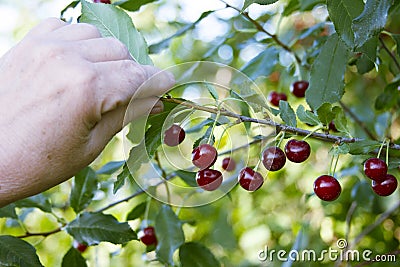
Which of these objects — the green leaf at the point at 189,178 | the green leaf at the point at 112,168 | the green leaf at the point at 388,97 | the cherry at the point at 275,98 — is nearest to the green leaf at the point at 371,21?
the green leaf at the point at 189,178

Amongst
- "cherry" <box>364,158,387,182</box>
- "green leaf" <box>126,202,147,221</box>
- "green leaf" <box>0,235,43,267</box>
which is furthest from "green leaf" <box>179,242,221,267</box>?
"cherry" <box>364,158,387,182</box>

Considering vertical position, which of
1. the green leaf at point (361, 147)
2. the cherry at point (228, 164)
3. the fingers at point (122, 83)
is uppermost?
the fingers at point (122, 83)

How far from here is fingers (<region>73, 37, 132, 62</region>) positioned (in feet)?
2.49

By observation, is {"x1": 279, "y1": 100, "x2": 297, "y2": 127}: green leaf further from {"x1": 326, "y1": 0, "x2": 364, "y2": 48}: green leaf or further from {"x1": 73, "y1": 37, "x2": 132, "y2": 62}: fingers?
{"x1": 73, "y1": 37, "x2": 132, "y2": 62}: fingers

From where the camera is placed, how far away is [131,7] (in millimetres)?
1271

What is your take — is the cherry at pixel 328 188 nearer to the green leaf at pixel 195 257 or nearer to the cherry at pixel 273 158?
the cherry at pixel 273 158

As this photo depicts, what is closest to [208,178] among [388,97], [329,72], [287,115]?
[287,115]

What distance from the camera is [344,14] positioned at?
3.34 feet

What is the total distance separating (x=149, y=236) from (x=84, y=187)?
8.0 inches

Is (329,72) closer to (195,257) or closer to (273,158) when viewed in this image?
(273,158)

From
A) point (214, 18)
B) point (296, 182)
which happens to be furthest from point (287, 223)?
point (214, 18)

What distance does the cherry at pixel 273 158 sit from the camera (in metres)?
0.91

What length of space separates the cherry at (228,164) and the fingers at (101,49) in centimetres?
30

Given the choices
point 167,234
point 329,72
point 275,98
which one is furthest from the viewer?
point 275,98
